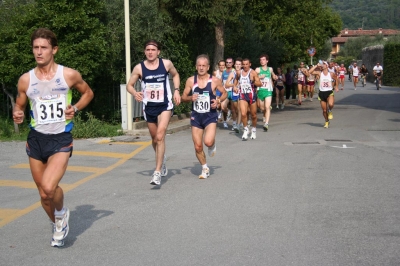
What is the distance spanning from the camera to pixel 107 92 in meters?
20.0

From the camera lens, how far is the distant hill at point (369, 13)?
154m

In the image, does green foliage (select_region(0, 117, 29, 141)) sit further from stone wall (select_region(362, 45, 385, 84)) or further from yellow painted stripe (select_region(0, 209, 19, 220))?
stone wall (select_region(362, 45, 385, 84))

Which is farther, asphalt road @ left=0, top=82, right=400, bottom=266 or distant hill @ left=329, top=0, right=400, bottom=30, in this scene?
distant hill @ left=329, top=0, right=400, bottom=30

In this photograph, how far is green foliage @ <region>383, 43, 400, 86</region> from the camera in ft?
167

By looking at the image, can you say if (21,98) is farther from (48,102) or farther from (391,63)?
(391,63)

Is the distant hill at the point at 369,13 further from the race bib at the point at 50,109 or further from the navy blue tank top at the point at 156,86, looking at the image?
the race bib at the point at 50,109

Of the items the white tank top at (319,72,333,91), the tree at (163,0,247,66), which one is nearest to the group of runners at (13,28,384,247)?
the white tank top at (319,72,333,91)

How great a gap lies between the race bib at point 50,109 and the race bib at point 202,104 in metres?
4.26

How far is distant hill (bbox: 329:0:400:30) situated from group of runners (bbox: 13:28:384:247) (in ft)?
444

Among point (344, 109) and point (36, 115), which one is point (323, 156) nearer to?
point (36, 115)

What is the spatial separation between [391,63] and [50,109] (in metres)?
48.6

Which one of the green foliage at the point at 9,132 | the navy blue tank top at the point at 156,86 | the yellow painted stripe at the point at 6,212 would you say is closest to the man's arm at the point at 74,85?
the yellow painted stripe at the point at 6,212

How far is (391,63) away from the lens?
5128 cm

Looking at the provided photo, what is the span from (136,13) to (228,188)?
38.2 feet
